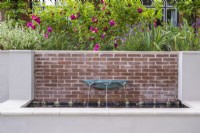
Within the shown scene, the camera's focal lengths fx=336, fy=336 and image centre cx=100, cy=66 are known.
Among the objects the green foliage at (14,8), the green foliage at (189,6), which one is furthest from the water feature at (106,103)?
the green foliage at (14,8)

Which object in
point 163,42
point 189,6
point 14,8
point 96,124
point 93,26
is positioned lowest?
point 96,124

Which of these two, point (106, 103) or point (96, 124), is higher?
point (106, 103)

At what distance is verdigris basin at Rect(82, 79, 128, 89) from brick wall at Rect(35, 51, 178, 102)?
Answer: 0.20 meters

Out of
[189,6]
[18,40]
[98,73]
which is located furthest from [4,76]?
[189,6]

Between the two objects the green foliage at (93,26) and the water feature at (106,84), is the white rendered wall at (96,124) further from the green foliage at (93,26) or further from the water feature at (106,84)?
the green foliage at (93,26)

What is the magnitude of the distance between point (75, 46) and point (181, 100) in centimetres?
270

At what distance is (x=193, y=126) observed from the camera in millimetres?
4785

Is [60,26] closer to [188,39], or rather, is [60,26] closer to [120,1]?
[120,1]

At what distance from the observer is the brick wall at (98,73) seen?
20.3 ft

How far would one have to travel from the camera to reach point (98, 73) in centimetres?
620

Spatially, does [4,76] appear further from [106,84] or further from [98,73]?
[106,84]

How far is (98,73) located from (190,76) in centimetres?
165

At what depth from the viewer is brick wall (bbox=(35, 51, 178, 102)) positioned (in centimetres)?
619

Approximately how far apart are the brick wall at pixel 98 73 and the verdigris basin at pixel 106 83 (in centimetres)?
20
